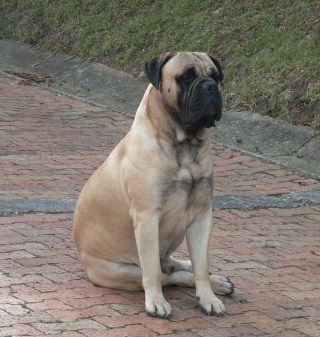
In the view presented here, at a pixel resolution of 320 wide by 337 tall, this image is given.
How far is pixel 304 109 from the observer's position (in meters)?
11.1

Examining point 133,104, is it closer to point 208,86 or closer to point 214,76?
point 214,76

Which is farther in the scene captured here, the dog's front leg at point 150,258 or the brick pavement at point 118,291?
the dog's front leg at point 150,258

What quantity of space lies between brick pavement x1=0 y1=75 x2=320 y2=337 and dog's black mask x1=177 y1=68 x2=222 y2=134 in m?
1.11

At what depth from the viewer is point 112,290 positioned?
6.25 meters

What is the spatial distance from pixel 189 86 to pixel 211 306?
4.17 feet

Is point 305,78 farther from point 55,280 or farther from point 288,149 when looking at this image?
point 55,280

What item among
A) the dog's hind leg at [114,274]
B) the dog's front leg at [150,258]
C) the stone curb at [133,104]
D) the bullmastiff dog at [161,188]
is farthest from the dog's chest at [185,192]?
the stone curb at [133,104]

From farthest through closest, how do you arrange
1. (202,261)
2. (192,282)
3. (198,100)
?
(192,282), (202,261), (198,100)

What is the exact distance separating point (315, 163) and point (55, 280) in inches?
180

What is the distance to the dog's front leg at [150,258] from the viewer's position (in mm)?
5820

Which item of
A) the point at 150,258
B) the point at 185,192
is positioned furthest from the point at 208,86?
the point at 150,258

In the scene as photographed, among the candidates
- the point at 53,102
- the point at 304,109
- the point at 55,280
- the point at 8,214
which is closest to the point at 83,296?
the point at 55,280

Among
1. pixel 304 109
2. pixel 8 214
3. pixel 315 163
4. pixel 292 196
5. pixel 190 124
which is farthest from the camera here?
pixel 304 109

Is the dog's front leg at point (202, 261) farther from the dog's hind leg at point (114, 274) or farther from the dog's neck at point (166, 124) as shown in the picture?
the dog's neck at point (166, 124)
